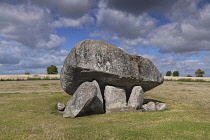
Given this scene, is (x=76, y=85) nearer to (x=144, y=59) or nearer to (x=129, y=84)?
(x=129, y=84)

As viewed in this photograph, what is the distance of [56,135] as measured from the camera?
827 cm

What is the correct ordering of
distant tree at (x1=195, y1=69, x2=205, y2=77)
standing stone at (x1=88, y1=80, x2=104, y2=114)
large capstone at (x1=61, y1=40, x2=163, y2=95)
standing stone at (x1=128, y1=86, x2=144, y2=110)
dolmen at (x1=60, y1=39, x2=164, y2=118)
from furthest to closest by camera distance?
distant tree at (x1=195, y1=69, x2=205, y2=77)
standing stone at (x1=128, y1=86, x2=144, y2=110)
standing stone at (x1=88, y1=80, x2=104, y2=114)
large capstone at (x1=61, y1=40, x2=163, y2=95)
dolmen at (x1=60, y1=39, x2=164, y2=118)

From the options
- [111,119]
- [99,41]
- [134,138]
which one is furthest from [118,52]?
[134,138]

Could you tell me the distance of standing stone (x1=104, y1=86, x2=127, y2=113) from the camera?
13477 mm

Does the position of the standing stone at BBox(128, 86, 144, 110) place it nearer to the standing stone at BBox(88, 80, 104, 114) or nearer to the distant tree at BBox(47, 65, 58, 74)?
the standing stone at BBox(88, 80, 104, 114)

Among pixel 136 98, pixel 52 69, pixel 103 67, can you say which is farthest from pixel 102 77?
pixel 52 69

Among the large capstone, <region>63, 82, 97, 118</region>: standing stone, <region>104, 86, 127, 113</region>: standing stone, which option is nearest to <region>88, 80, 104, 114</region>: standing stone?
<region>63, 82, 97, 118</region>: standing stone

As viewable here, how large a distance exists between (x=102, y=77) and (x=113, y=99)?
171 cm

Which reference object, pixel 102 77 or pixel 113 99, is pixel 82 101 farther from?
pixel 113 99

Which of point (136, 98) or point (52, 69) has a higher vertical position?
Answer: point (52, 69)

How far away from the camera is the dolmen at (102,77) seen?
12.2 metres

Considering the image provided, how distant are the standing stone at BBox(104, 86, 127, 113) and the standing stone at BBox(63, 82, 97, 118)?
1725mm

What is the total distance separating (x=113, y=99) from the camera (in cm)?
1363

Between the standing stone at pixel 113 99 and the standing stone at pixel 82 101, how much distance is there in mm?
1725
